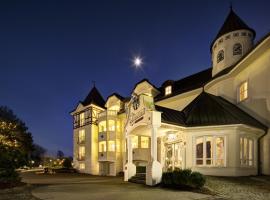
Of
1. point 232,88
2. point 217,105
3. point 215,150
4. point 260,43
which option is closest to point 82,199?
point 215,150

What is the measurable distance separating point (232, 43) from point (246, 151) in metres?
11.5

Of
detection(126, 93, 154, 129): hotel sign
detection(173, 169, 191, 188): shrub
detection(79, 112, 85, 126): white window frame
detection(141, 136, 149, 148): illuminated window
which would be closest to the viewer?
detection(173, 169, 191, 188): shrub

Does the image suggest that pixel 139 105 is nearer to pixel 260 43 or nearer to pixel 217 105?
pixel 217 105

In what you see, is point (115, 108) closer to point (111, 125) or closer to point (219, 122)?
point (111, 125)

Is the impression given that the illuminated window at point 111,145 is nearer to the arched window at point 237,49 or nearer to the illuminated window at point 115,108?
the illuminated window at point 115,108

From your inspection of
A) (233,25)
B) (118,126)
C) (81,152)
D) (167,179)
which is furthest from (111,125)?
(167,179)

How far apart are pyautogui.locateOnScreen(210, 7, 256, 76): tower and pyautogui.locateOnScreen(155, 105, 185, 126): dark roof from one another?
31.7 ft

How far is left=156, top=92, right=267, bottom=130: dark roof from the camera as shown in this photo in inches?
659

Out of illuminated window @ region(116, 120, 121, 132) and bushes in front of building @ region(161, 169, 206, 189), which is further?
illuminated window @ region(116, 120, 121, 132)

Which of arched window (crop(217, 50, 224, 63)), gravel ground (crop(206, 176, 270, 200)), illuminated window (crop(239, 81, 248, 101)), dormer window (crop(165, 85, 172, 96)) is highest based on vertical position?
arched window (crop(217, 50, 224, 63))

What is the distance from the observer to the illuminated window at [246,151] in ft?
56.2

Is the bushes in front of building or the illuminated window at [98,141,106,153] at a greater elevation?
the bushes in front of building

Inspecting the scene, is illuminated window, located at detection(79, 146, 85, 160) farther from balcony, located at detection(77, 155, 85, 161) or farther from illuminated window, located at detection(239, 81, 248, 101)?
illuminated window, located at detection(239, 81, 248, 101)

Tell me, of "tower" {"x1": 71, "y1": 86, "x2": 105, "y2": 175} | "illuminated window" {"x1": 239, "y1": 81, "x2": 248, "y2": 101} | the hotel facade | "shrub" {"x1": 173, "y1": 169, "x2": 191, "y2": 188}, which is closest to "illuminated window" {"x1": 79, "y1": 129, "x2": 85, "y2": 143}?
"tower" {"x1": 71, "y1": 86, "x2": 105, "y2": 175}
